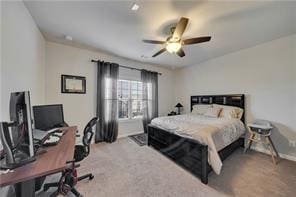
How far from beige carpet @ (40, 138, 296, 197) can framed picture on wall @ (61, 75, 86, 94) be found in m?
1.72

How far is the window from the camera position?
4.64m

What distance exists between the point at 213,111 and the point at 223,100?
531 millimetres

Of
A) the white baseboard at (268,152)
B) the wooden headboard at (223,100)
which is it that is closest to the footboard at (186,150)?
the white baseboard at (268,152)

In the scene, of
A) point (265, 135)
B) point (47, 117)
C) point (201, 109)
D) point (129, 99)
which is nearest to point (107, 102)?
point (129, 99)

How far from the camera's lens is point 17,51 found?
1.82 meters

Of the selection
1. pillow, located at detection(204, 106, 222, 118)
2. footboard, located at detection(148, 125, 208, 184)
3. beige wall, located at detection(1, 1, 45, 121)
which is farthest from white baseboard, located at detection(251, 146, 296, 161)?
beige wall, located at detection(1, 1, 45, 121)

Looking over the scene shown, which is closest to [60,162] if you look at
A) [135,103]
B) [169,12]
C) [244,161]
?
[169,12]

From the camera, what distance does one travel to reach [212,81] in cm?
455

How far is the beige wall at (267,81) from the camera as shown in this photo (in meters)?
2.97

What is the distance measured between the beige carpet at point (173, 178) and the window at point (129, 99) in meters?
1.78

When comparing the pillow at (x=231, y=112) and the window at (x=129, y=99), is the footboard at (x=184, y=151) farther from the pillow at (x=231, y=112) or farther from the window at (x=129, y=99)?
the pillow at (x=231, y=112)

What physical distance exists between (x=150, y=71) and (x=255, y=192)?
415 cm

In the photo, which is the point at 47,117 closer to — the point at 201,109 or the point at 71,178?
the point at 71,178

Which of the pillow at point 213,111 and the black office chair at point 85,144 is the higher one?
the pillow at point 213,111
